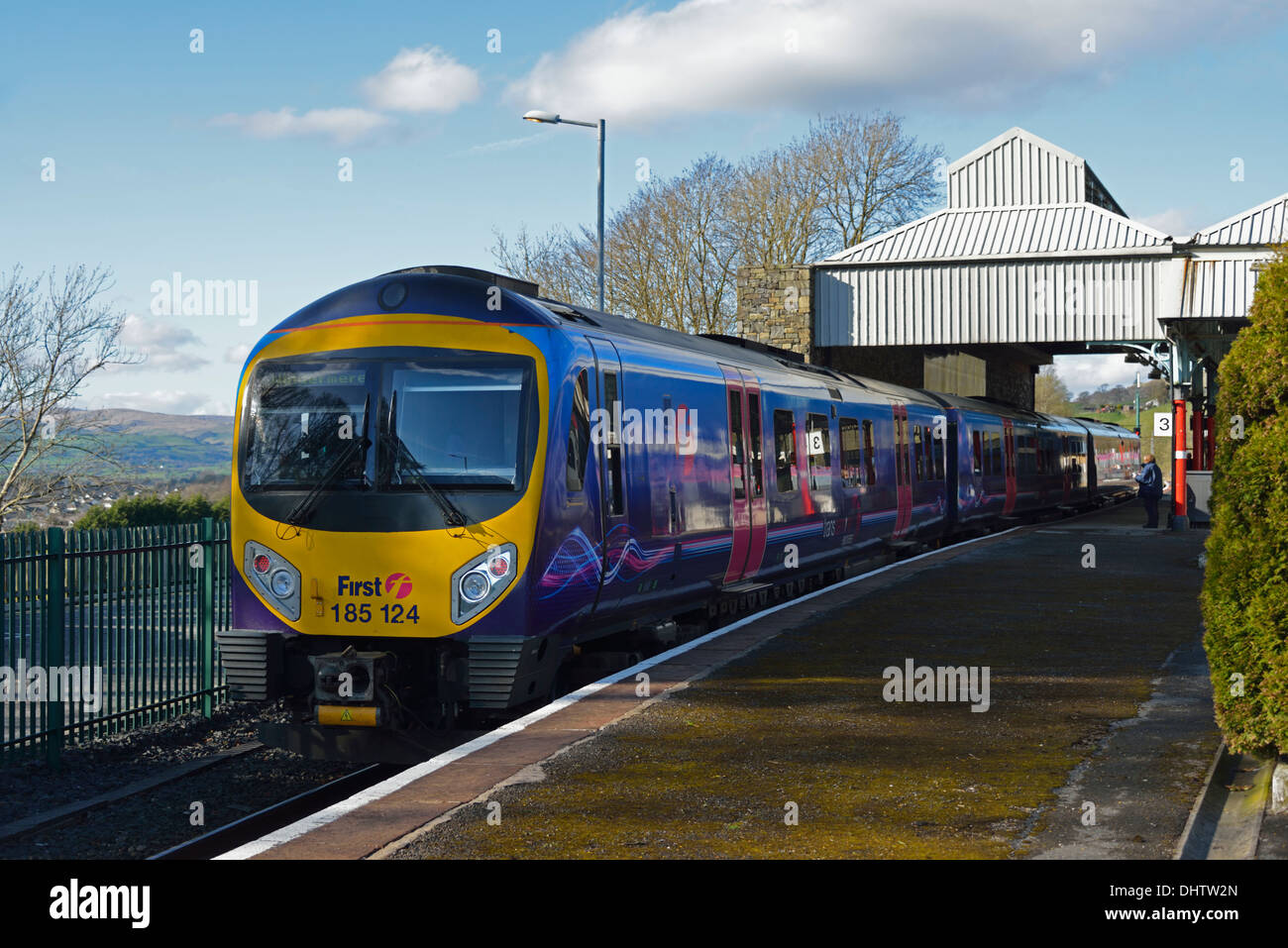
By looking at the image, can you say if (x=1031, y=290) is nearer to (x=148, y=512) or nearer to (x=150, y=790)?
(x=148, y=512)

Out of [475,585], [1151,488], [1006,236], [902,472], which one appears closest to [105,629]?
[475,585]

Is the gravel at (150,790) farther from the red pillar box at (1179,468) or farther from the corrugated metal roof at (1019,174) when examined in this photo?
the corrugated metal roof at (1019,174)

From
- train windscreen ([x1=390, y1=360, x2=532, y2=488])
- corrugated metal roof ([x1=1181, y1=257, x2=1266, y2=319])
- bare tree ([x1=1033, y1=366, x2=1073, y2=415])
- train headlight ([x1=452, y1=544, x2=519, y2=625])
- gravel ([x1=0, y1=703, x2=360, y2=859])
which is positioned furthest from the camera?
bare tree ([x1=1033, y1=366, x2=1073, y2=415])

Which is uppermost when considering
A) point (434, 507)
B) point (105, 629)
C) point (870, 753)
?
point (434, 507)

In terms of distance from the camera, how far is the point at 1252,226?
87.5ft

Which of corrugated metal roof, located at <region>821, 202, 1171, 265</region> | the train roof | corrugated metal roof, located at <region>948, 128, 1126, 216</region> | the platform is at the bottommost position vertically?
the platform

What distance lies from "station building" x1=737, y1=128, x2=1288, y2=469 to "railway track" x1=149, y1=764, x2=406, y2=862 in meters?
22.5

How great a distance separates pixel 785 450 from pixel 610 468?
479 centimetres

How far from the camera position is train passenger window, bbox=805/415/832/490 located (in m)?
14.6

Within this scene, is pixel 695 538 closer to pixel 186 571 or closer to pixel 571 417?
pixel 571 417

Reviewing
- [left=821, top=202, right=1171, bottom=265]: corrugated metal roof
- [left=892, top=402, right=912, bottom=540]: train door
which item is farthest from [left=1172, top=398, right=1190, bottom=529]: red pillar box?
[left=892, top=402, right=912, bottom=540]: train door

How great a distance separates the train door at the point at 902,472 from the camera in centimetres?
1920

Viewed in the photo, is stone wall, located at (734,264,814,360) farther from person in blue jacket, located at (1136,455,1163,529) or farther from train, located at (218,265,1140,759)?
train, located at (218,265,1140,759)

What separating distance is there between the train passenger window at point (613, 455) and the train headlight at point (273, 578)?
2.24m
